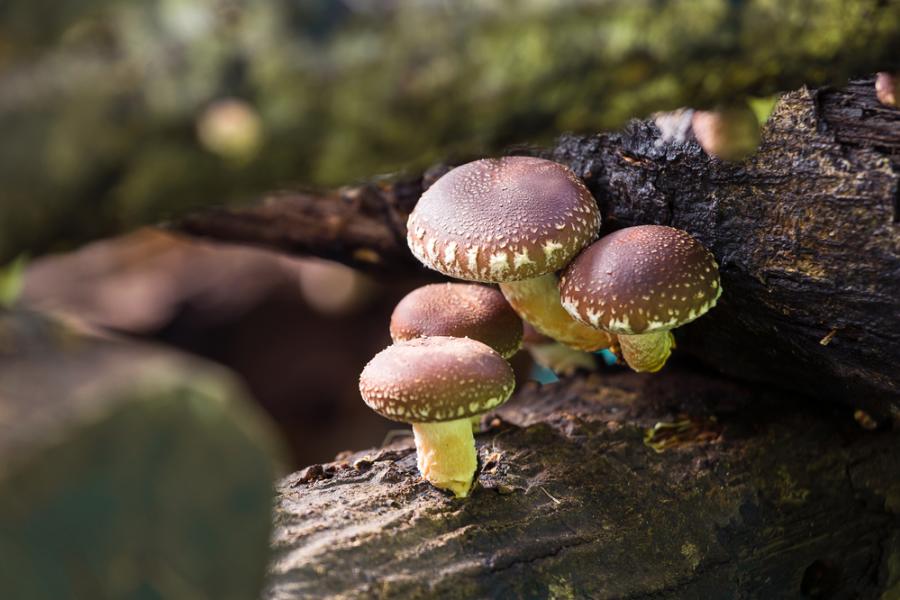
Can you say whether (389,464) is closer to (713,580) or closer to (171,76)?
(713,580)

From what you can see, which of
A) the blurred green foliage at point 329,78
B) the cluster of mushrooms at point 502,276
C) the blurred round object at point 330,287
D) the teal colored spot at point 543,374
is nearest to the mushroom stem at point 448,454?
the cluster of mushrooms at point 502,276

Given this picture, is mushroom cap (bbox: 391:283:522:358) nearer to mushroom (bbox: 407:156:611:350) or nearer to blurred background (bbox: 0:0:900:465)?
mushroom (bbox: 407:156:611:350)

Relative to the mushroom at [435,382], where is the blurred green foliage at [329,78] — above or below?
above

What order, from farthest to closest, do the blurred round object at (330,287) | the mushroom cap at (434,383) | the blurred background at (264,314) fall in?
the blurred round object at (330,287)
the blurred background at (264,314)
the mushroom cap at (434,383)

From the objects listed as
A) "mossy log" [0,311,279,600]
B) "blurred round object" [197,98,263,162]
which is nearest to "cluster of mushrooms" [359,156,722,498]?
"mossy log" [0,311,279,600]

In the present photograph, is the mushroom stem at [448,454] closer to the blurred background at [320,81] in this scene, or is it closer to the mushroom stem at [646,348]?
the mushroom stem at [646,348]

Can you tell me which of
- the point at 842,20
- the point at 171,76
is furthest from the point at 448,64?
the point at 842,20
